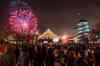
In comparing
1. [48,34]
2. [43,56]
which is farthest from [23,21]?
[43,56]

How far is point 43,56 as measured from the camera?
251 cm

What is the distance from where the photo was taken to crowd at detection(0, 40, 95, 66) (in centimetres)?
248

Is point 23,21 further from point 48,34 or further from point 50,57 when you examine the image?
point 50,57

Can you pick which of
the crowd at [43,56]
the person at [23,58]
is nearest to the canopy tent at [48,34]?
the crowd at [43,56]

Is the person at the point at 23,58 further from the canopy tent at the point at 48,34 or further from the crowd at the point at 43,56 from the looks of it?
the canopy tent at the point at 48,34

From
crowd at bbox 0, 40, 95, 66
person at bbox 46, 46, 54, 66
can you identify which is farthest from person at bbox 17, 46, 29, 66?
person at bbox 46, 46, 54, 66

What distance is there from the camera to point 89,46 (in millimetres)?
2516

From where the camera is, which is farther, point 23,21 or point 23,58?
point 23,21

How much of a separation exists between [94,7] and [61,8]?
32 centimetres

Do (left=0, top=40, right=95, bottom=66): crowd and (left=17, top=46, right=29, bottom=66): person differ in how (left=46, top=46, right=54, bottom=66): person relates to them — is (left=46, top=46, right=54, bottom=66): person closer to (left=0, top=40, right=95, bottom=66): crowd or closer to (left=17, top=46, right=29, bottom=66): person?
(left=0, top=40, right=95, bottom=66): crowd

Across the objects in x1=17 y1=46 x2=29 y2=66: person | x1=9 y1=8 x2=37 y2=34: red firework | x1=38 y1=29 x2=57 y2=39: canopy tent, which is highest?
x1=9 y1=8 x2=37 y2=34: red firework

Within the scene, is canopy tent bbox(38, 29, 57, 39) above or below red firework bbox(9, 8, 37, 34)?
below

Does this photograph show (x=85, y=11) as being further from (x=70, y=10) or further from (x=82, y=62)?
(x=82, y=62)

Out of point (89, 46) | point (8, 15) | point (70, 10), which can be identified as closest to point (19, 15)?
point (8, 15)
